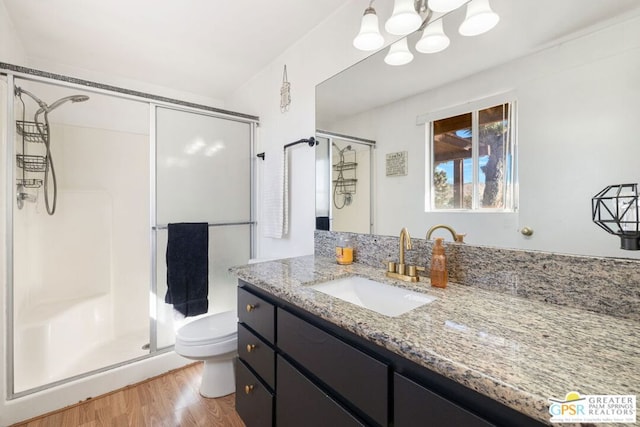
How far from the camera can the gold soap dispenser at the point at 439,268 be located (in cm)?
104

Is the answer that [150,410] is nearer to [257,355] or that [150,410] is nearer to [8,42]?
[257,355]

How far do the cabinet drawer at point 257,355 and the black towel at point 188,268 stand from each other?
0.89 meters

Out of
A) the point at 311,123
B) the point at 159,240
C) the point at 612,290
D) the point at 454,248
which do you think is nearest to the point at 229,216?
the point at 159,240

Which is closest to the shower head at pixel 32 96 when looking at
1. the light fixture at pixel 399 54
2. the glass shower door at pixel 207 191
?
the glass shower door at pixel 207 191

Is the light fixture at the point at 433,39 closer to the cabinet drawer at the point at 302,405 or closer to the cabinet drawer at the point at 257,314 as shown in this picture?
the cabinet drawer at the point at 257,314

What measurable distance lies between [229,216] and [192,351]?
3.42 feet

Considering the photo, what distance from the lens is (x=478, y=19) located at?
1.05m

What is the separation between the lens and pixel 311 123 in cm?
183

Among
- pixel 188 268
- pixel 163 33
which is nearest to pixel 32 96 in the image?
pixel 163 33

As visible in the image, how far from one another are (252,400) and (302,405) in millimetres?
449

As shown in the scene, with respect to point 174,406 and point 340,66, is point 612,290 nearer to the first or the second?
point 340,66

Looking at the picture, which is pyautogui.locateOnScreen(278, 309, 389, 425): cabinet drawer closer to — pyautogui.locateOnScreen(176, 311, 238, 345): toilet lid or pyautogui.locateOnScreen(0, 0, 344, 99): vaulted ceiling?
pyautogui.locateOnScreen(176, 311, 238, 345): toilet lid

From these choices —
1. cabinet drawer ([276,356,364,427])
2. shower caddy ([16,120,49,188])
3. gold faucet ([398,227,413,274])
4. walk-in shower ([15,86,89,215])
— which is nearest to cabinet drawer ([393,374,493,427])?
cabinet drawer ([276,356,364,427])

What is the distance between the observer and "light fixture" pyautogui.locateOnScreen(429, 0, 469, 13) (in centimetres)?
102
